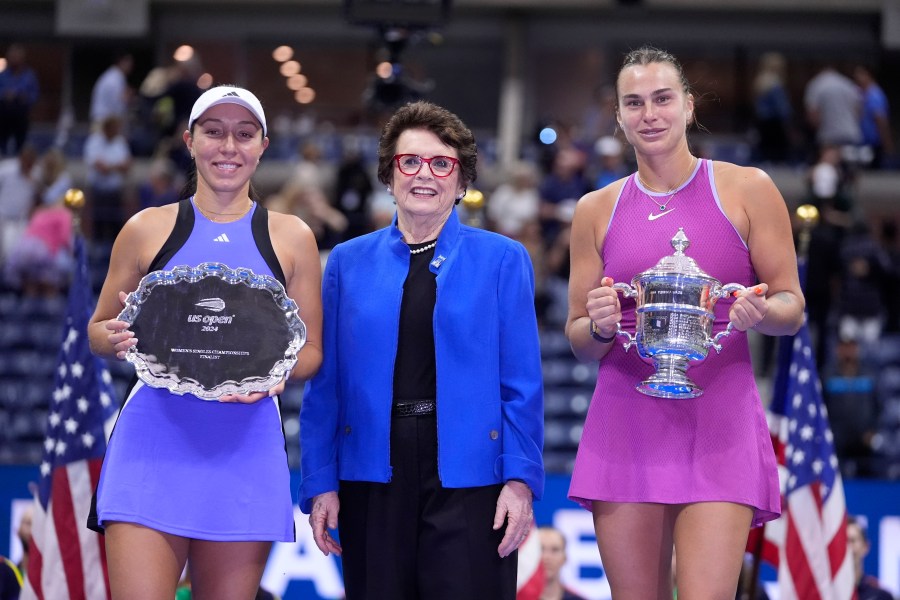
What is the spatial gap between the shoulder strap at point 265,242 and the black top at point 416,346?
0.37 m

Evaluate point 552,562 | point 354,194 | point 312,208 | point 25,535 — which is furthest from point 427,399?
point 354,194

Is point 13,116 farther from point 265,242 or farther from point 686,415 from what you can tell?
point 686,415

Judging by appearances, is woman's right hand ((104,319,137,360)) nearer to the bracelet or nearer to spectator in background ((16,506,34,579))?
the bracelet

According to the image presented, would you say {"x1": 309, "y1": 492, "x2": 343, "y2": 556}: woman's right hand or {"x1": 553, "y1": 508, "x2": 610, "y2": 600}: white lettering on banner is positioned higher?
{"x1": 309, "y1": 492, "x2": 343, "y2": 556}: woman's right hand

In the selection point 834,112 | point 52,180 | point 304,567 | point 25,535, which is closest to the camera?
point 25,535

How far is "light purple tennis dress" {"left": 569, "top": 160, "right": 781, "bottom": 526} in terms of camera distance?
12.4ft

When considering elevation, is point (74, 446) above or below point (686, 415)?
below

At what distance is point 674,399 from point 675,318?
324 millimetres

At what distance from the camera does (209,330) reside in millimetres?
3756

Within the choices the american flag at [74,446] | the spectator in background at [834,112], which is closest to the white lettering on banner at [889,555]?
the american flag at [74,446]

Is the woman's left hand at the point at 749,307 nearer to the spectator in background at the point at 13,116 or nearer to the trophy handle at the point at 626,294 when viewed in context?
the trophy handle at the point at 626,294

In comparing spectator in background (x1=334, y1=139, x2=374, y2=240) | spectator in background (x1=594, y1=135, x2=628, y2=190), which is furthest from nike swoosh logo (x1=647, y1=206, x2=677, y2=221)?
spectator in background (x1=594, y1=135, x2=628, y2=190)

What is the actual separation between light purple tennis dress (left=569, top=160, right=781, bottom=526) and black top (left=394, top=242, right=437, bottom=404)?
0.51 m

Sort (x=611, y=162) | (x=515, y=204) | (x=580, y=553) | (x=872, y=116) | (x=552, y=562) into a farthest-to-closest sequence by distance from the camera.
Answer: (x=872, y=116) → (x=611, y=162) → (x=515, y=204) → (x=580, y=553) → (x=552, y=562)
